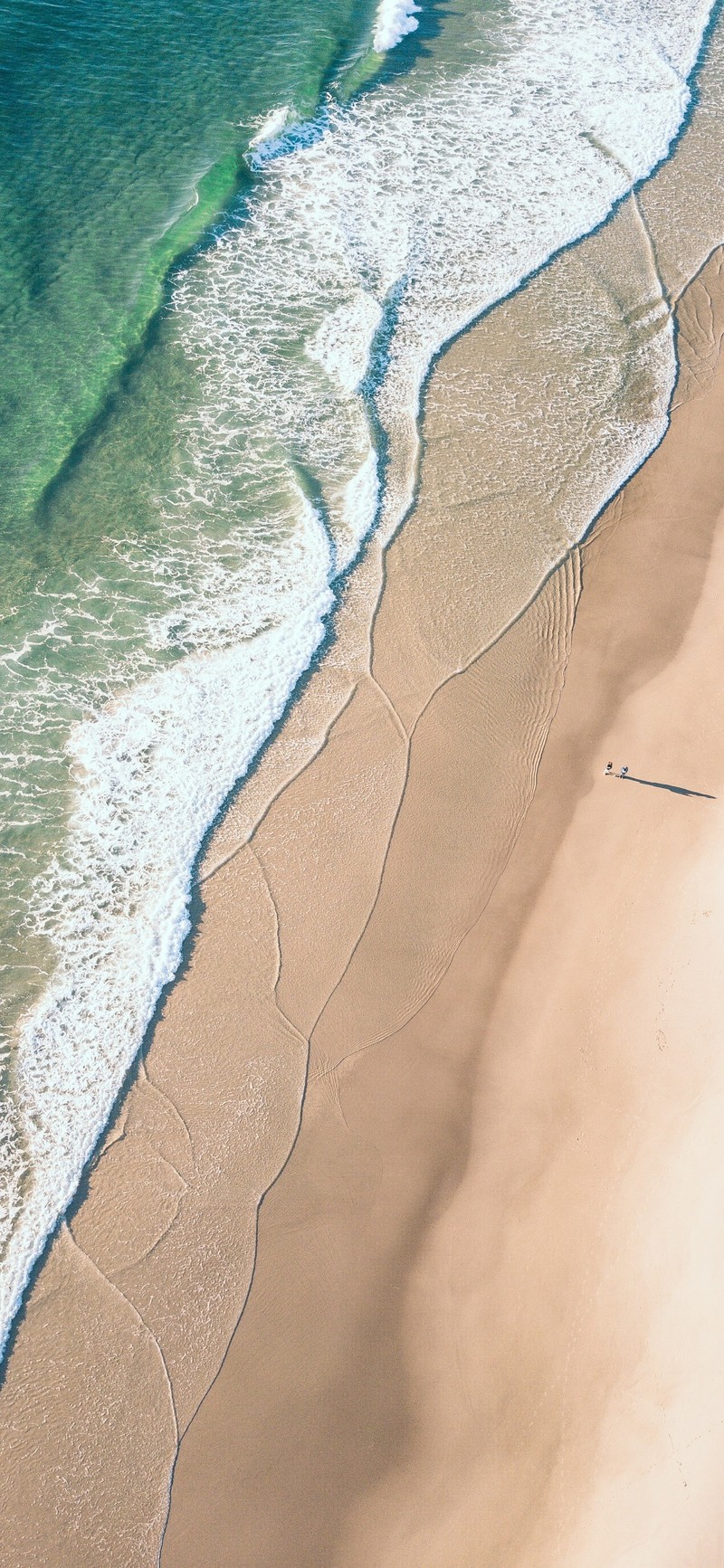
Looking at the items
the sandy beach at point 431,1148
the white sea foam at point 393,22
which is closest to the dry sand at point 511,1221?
the sandy beach at point 431,1148

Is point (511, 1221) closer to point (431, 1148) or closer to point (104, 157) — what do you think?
point (431, 1148)

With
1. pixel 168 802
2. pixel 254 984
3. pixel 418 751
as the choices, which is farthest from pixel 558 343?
pixel 254 984

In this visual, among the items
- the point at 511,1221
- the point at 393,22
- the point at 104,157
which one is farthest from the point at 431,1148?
the point at 393,22

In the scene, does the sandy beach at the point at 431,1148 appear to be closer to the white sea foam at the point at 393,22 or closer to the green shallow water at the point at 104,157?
the green shallow water at the point at 104,157

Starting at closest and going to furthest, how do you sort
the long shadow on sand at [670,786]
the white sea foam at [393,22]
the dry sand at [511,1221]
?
1. the dry sand at [511,1221]
2. the long shadow on sand at [670,786]
3. the white sea foam at [393,22]

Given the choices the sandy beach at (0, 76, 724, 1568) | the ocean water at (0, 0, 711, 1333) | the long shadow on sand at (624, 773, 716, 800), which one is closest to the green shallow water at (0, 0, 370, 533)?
the ocean water at (0, 0, 711, 1333)

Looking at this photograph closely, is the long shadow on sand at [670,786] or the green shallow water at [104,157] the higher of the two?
the green shallow water at [104,157]

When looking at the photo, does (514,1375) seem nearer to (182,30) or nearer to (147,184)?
(147,184)
